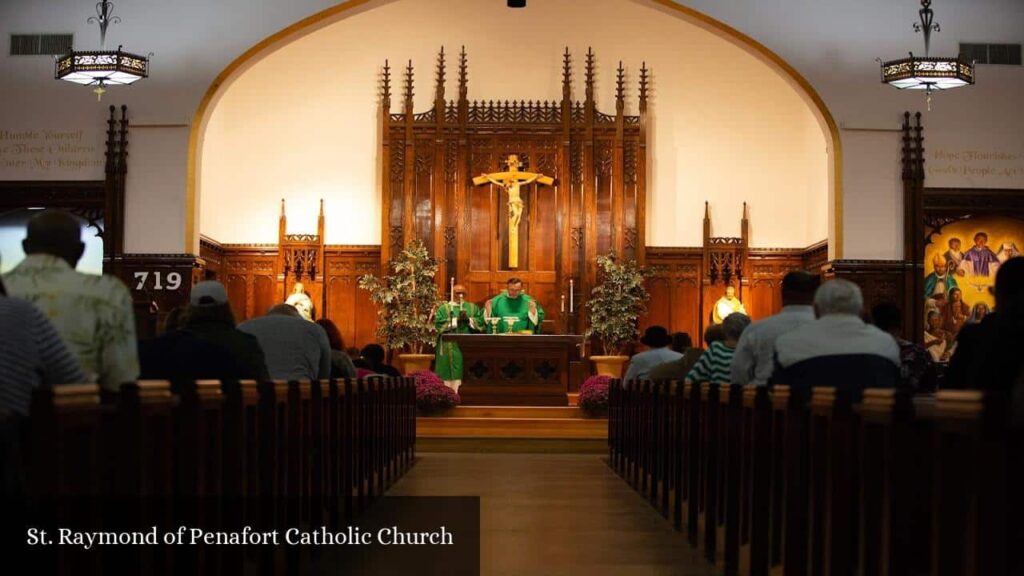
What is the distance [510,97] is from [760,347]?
12.3 meters

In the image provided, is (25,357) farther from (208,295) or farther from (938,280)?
(938,280)

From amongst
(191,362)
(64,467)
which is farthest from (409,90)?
(64,467)

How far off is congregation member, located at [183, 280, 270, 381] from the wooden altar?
8386 millimetres

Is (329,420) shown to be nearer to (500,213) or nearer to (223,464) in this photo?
(223,464)

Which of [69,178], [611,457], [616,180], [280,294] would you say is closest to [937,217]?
[616,180]

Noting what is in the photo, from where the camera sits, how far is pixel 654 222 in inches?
699

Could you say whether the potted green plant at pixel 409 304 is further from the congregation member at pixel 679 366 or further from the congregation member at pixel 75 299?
the congregation member at pixel 75 299

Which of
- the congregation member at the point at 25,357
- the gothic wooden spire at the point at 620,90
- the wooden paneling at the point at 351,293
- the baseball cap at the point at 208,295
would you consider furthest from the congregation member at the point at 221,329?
the gothic wooden spire at the point at 620,90

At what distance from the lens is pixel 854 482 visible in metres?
3.49

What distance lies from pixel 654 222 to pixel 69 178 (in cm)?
791

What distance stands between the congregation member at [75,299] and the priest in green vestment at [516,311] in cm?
1106

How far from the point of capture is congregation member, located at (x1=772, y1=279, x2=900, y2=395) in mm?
4770

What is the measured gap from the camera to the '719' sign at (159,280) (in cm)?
1388

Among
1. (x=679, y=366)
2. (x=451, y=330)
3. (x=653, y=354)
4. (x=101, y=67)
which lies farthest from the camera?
(x=451, y=330)
